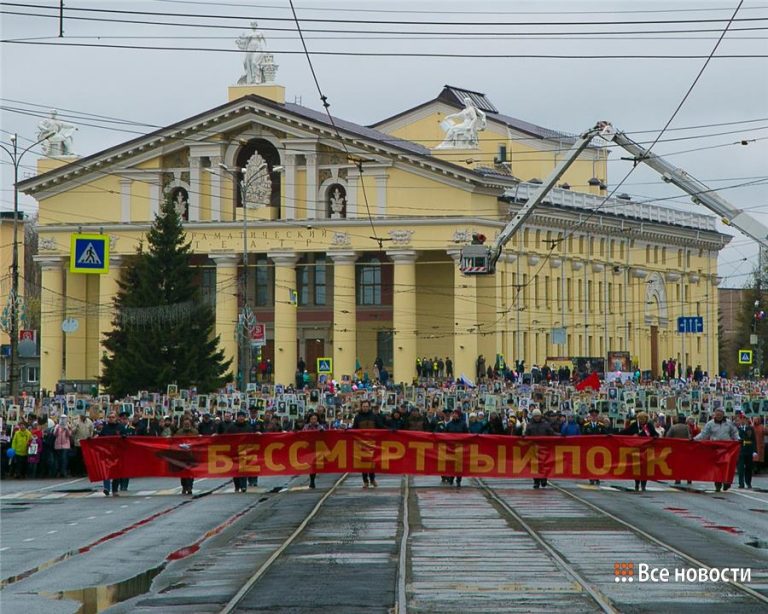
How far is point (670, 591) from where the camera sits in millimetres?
17312

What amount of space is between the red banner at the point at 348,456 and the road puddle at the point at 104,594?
15358 millimetres

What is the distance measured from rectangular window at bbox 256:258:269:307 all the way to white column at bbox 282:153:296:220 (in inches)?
217

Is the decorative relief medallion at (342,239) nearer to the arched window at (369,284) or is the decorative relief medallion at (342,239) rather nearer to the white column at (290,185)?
the white column at (290,185)

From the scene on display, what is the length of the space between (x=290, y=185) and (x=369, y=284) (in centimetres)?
772

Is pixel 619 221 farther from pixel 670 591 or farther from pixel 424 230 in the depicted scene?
pixel 670 591

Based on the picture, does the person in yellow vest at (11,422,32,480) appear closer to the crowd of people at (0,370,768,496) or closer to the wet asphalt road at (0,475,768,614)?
the crowd of people at (0,370,768,496)

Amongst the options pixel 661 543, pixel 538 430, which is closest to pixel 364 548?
pixel 661 543

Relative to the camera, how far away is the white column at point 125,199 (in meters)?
88.4

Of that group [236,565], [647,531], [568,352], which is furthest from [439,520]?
[568,352]

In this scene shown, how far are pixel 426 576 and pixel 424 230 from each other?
6614 centimetres

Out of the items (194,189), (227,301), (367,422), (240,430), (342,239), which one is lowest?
(240,430)

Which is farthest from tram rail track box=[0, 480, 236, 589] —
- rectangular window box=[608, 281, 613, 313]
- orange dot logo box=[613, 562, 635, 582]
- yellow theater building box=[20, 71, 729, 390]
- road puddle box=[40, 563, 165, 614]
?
rectangular window box=[608, 281, 613, 313]

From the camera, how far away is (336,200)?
86.6 meters

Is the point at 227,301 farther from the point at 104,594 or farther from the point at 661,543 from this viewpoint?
the point at 104,594
